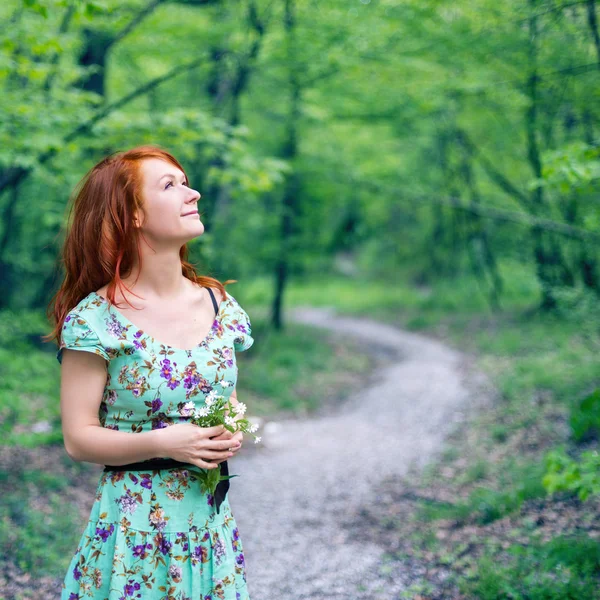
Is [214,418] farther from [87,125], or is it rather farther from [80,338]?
[87,125]

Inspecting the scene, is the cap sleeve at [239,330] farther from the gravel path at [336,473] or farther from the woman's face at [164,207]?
the gravel path at [336,473]

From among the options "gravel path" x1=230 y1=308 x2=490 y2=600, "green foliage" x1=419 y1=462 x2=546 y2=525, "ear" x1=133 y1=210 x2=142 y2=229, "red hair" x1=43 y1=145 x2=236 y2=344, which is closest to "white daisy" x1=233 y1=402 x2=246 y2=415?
"red hair" x1=43 y1=145 x2=236 y2=344

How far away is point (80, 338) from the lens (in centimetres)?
161

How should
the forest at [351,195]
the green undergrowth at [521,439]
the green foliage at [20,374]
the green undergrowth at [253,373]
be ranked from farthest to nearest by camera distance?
the green undergrowth at [253,373], the green foliage at [20,374], the forest at [351,195], the green undergrowth at [521,439]

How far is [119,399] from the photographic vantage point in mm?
1683

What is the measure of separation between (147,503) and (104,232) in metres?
0.81

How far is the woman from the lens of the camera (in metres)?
1.63

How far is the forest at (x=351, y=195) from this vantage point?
4.15m

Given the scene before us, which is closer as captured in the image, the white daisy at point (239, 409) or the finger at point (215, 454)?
the finger at point (215, 454)

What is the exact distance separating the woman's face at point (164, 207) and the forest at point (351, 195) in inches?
13.4

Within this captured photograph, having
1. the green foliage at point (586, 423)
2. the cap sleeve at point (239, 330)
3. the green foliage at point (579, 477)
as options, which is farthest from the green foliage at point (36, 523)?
the green foliage at point (586, 423)

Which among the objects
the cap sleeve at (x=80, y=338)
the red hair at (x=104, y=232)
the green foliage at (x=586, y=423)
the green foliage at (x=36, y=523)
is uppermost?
the red hair at (x=104, y=232)

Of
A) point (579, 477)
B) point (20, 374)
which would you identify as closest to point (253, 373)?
point (20, 374)

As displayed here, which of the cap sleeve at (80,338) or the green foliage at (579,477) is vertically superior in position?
the cap sleeve at (80,338)
